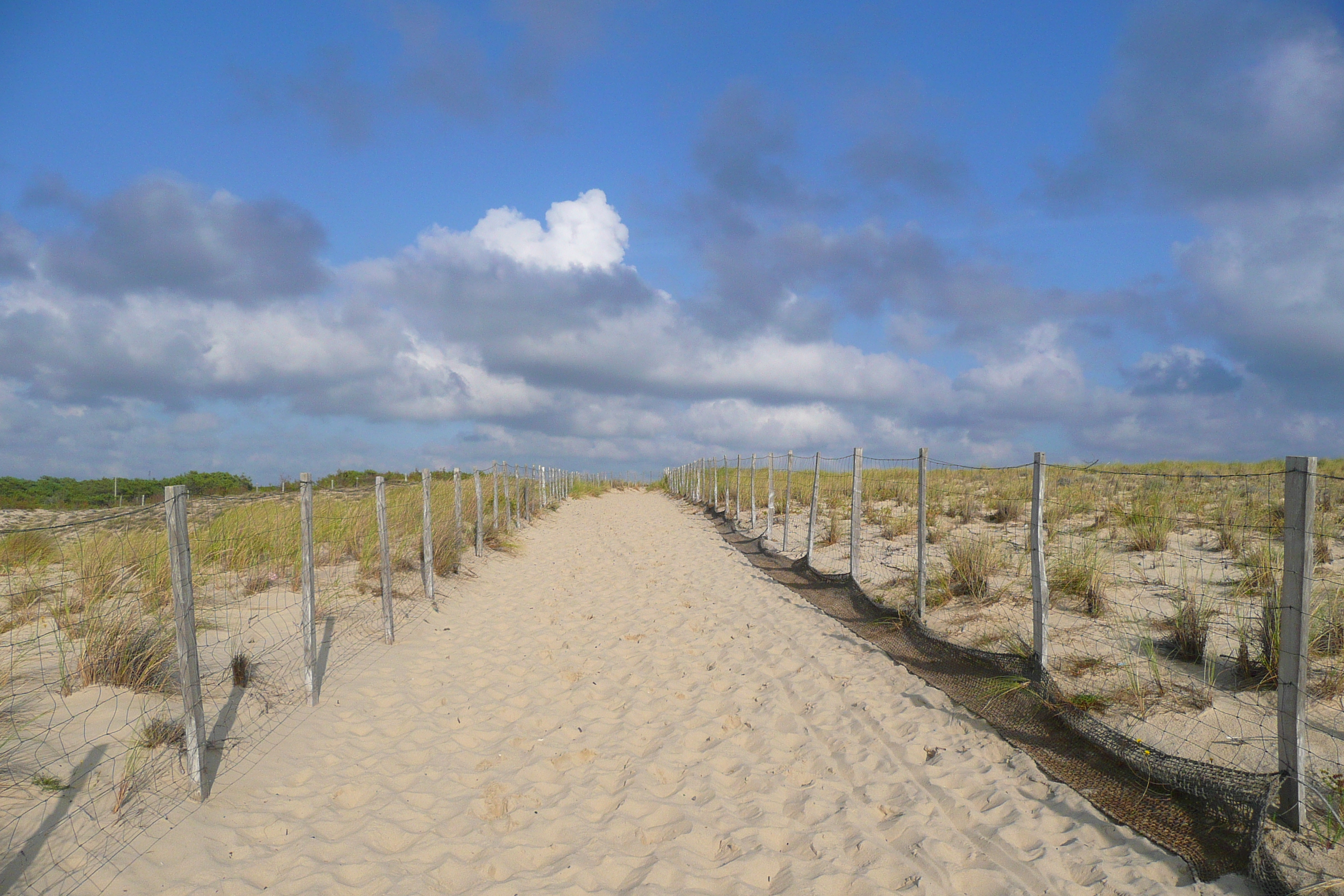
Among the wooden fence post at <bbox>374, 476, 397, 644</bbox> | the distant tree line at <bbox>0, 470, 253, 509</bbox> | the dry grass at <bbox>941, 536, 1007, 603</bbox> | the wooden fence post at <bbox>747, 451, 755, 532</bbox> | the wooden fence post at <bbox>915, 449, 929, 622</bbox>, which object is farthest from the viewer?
the distant tree line at <bbox>0, 470, 253, 509</bbox>

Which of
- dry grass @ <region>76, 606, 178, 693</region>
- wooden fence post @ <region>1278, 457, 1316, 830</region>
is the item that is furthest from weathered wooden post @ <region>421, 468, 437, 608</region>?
wooden fence post @ <region>1278, 457, 1316, 830</region>

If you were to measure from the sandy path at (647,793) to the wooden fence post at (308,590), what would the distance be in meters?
0.23

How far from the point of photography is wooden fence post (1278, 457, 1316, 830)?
3.11 meters

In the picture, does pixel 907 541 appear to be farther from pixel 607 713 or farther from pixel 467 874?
pixel 467 874

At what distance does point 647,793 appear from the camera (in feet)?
12.5

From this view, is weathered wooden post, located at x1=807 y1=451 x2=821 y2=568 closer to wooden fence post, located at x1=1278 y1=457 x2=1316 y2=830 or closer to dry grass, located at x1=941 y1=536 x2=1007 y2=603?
dry grass, located at x1=941 y1=536 x2=1007 y2=603

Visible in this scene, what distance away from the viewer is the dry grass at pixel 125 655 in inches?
165

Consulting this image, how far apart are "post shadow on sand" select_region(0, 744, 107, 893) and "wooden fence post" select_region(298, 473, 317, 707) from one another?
1398 millimetres

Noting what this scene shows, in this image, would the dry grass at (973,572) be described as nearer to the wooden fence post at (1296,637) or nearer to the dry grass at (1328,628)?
the dry grass at (1328,628)

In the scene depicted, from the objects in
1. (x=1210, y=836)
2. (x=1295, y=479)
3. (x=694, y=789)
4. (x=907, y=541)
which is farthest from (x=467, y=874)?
(x=907, y=541)

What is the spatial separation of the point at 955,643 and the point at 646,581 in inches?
195

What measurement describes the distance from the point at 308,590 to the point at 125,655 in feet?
3.61

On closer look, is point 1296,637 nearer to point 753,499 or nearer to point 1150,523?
point 1150,523

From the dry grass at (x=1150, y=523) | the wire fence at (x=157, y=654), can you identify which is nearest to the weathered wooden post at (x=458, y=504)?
the wire fence at (x=157, y=654)
